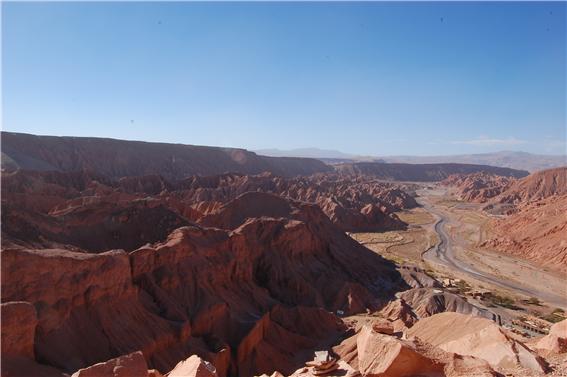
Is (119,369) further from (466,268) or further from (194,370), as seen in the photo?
(466,268)

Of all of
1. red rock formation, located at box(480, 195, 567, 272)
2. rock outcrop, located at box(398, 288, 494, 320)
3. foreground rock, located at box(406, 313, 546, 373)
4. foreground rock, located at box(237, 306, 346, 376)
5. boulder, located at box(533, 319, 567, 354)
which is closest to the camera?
foreground rock, located at box(406, 313, 546, 373)

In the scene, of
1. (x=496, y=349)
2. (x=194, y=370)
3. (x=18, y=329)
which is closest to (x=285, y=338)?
(x=18, y=329)

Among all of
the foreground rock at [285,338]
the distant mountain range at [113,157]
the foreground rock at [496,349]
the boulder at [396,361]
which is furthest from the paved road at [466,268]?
the distant mountain range at [113,157]

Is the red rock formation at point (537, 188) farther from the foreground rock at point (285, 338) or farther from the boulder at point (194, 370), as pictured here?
the boulder at point (194, 370)

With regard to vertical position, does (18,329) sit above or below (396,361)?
below

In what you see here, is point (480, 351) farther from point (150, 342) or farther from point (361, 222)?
point (361, 222)

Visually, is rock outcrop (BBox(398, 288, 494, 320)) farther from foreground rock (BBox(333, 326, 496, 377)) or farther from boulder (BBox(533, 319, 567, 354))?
foreground rock (BBox(333, 326, 496, 377))

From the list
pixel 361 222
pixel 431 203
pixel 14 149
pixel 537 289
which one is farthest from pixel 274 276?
pixel 431 203

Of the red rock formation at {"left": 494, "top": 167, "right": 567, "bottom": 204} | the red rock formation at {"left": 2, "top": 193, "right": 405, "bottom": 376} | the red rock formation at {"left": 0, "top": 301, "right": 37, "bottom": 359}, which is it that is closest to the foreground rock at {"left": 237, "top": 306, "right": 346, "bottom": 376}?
the red rock formation at {"left": 2, "top": 193, "right": 405, "bottom": 376}
